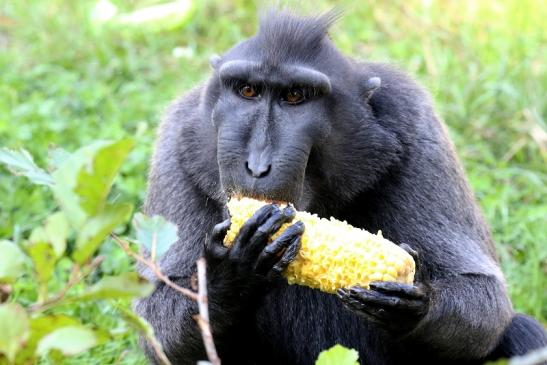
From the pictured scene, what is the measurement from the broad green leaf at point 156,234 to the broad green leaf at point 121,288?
22cm

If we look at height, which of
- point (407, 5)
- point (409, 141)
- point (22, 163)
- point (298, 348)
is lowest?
point (407, 5)

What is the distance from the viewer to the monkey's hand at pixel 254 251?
4.30m

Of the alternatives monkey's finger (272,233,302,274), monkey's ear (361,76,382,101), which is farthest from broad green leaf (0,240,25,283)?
monkey's ear (361,76,382,101)

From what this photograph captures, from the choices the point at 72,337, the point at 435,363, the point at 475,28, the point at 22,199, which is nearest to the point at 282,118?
the point at 435,363

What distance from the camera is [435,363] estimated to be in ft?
17.3

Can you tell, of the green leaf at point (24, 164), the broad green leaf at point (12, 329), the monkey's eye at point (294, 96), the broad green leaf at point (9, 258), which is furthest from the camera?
the monkey's eye at point (294, 96)

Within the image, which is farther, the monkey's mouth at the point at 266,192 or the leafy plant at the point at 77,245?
the monkey's mouth at the point at 266,192

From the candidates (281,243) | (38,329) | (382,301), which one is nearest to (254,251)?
(281,243)

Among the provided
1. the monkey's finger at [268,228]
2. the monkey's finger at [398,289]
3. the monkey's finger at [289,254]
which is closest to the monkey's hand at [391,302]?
the monkey's finger at [398,289]

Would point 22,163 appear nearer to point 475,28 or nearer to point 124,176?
point 124,176

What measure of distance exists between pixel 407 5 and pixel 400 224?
5.51m

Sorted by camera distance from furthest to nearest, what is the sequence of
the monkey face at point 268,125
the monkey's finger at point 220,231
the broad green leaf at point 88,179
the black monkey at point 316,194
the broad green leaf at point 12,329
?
the black monkey at point 316,194 → the monkey face at point 268,125 → the monkey's finger at point 220,231 → the broad green leaf at point 88,179 → the broad green leaf at point 12,329

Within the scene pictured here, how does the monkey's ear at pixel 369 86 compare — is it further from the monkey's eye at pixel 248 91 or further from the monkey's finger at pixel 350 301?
the monkey's finger at pixel 350 301

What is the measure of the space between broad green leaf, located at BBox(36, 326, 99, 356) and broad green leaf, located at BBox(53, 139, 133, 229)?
0.30m
